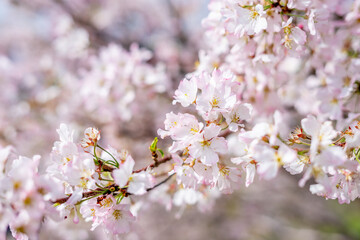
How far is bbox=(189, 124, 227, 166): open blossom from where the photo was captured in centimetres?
107

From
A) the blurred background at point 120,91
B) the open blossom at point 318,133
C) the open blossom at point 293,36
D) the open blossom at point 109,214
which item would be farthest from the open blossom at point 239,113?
the blurred background at point 120,91

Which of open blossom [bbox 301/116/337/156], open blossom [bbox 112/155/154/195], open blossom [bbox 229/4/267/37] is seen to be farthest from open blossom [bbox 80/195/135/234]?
open blossom [bbox 229/4/267/37]

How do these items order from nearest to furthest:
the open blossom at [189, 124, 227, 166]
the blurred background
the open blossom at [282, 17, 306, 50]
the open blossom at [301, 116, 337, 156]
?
the open blossom at [301, 116, 337, 156]
the open blossom at [189, 124, 227, 166]
the open blossom at [282, 17, 306, 50]
the blurred background

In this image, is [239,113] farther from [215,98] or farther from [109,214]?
[109,214]

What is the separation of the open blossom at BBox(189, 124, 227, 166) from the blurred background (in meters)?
0.94

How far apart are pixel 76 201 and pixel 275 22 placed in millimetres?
962

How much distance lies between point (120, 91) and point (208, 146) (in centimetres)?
123

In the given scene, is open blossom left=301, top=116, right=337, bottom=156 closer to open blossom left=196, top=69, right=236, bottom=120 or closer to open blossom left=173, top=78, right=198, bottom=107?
open blossom left=196, top=69, right=236, bottom=120

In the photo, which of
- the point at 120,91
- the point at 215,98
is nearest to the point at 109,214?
the point at 215,98

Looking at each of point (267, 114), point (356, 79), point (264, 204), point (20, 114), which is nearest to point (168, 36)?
point (20, 114)

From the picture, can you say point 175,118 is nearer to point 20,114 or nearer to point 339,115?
point 339,115

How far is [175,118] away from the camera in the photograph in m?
1.13

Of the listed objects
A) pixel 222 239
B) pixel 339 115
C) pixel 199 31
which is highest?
pixel 199 31

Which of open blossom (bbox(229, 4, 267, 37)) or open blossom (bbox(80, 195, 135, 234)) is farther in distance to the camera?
open blossom (bbox(229, 4, 267, 37))
